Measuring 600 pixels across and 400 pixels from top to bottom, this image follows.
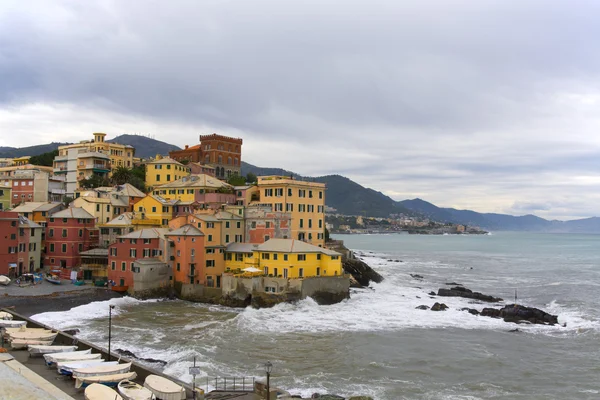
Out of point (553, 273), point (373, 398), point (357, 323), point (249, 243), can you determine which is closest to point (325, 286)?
point (357, 323)

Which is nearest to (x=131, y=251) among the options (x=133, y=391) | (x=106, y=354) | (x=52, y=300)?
(x=52, y=300)

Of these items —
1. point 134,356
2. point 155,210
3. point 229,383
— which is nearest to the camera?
point 229,383

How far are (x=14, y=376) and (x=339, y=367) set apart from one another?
27.1 metres

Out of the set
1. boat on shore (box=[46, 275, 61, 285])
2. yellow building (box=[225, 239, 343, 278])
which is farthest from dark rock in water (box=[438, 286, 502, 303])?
boat on shore (box=[46, 275, 61, 285])

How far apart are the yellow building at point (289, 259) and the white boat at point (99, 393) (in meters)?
32.7

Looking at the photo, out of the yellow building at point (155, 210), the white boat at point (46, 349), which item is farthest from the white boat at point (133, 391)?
the yellow building at point (155, 210)

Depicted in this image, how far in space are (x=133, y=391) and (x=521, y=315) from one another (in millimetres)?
42937

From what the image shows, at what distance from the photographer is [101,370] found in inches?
961

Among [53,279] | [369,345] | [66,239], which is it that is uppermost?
[66,239]

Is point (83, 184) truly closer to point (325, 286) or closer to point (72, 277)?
point (72, 277)

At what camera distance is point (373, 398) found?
28.2m

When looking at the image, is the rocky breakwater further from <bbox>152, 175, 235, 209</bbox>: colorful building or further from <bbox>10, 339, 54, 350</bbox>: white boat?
<bbox>10, 339, 54, 350</bbox>: white boat

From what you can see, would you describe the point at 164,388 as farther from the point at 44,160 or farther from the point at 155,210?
the point at 44,160

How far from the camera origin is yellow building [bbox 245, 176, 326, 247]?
214ft
